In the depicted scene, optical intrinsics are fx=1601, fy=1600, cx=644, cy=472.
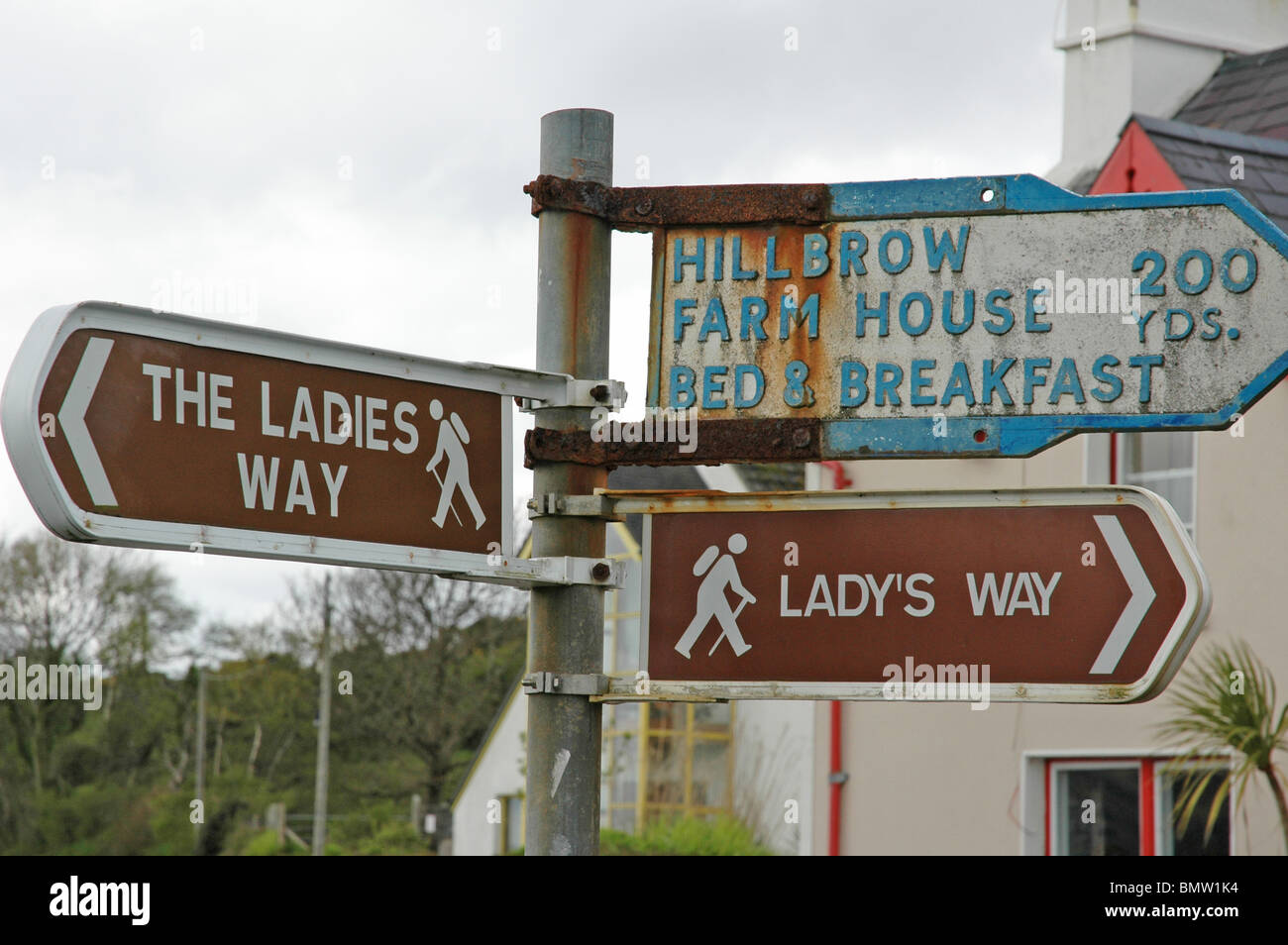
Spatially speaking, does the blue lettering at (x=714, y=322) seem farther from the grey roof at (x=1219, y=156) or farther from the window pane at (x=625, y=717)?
the window pane at (x=625, y=717)

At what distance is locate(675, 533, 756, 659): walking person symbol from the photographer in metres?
2.95

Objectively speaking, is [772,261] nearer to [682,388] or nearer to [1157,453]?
[682,388]

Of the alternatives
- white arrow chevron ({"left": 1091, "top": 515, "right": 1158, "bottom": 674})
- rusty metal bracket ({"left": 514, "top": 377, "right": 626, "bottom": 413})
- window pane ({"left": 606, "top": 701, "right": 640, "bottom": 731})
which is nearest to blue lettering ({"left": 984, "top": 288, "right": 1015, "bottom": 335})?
white arrow chevron ({"left": 1091, "top": 515, "right": 1158, "bottom": 674})

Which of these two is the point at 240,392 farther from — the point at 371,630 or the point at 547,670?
the point at 371,630

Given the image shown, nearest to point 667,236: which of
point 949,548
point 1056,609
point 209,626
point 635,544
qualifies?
point 949,548

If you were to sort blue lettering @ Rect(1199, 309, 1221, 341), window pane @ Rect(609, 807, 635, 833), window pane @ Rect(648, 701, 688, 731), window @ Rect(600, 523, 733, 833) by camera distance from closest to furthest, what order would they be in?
blue lettering @ Rect(1199, 309, 1221, 341), window @ Rect(600, 523, 733, 833), window pane @ Rect(648, 701, 688, 731), window pane @ Rect(609, 807, 635, 833)

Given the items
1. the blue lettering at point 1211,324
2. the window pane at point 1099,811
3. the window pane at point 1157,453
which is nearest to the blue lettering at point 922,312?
the blue lettering at point 1211,324

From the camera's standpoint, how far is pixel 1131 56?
42.4 feet

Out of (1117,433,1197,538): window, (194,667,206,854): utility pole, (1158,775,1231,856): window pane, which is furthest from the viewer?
(194,667,206,854): utility pole

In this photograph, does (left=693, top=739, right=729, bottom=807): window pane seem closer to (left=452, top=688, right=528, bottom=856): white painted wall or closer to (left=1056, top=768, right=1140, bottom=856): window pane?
(left=452, top=688, right=528, bottom=856): white painted wall

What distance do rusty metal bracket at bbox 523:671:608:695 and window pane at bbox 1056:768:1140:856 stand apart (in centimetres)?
838

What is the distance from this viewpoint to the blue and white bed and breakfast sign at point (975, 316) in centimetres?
280

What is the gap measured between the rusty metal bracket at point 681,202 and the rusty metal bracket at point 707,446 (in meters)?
0.40

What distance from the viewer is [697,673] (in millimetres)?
2945
